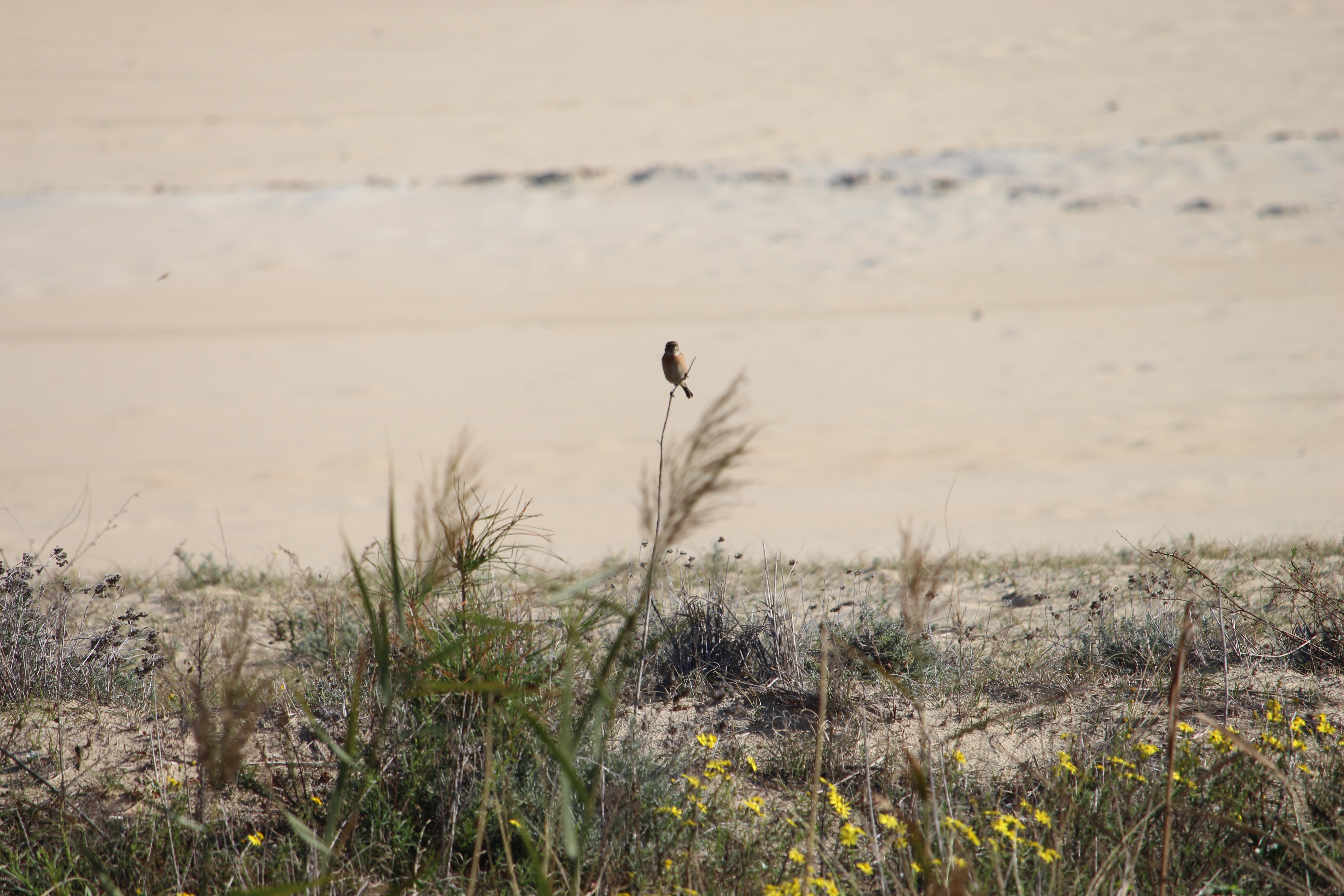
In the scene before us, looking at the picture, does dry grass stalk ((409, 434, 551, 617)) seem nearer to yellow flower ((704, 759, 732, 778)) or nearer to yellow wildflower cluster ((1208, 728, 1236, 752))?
yellow flower ((704, 759, 732, 778))

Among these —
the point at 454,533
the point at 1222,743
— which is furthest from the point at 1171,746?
the point at 454,533

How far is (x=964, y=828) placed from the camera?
7.54ft

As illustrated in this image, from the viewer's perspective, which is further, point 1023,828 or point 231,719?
point 1023,828

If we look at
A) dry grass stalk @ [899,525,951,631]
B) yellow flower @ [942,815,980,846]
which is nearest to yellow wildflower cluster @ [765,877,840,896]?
yellow flower @ [942,815,980,846]

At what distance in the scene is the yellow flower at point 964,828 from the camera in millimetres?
2238

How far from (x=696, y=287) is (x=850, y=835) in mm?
12087

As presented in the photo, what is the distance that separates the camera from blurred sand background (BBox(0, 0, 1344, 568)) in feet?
27.0

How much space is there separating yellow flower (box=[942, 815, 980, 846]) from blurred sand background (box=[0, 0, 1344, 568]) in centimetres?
198

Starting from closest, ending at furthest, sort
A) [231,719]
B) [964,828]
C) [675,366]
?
[231,719], [964,828], [675,366]

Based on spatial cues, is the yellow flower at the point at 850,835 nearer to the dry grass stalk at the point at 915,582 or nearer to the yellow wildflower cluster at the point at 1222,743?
the dry grass stalk at the point at 915,582

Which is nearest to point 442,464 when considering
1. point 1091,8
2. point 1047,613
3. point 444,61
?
point 1047,613

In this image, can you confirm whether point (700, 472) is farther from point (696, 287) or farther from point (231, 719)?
point (696, 287)

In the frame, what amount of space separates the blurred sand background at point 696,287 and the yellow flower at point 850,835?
1782 mm

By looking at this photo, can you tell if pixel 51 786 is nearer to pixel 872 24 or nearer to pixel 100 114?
pixel 100 114
